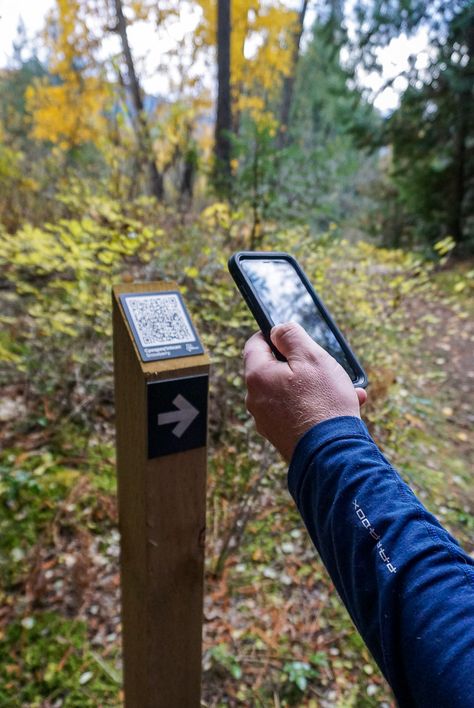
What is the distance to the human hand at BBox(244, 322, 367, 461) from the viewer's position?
0.91 metres

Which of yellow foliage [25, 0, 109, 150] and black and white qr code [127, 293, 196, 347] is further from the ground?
A: yellow foliage [25, 0, 109, 150]

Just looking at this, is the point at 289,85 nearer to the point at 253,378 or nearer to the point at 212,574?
the point at 212,574

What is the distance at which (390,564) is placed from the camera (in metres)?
0.71

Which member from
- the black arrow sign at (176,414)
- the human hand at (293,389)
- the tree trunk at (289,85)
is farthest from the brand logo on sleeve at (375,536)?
the tree trunk at (289,85)

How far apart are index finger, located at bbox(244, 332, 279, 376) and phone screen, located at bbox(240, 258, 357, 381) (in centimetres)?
17

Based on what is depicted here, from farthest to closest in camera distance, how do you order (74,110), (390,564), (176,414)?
(74,110) < (176,414) < (390,564)

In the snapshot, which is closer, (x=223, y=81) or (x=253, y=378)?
(x=253, y=378)

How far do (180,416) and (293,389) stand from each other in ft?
1.58

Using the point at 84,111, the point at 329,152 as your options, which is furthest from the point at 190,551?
the point at 84,111

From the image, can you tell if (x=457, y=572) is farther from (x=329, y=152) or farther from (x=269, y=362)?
(x=329, y=152)

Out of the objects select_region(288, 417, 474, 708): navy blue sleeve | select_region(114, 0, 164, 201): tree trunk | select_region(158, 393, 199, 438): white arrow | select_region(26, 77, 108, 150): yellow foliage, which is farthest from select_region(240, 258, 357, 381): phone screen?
select_region(26, 77, 108, 150): yellow foliage

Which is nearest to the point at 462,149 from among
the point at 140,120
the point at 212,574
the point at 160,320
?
the point at 140,120

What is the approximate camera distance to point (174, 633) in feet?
5.02

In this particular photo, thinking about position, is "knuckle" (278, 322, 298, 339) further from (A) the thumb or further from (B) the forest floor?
(B) the forest floor
